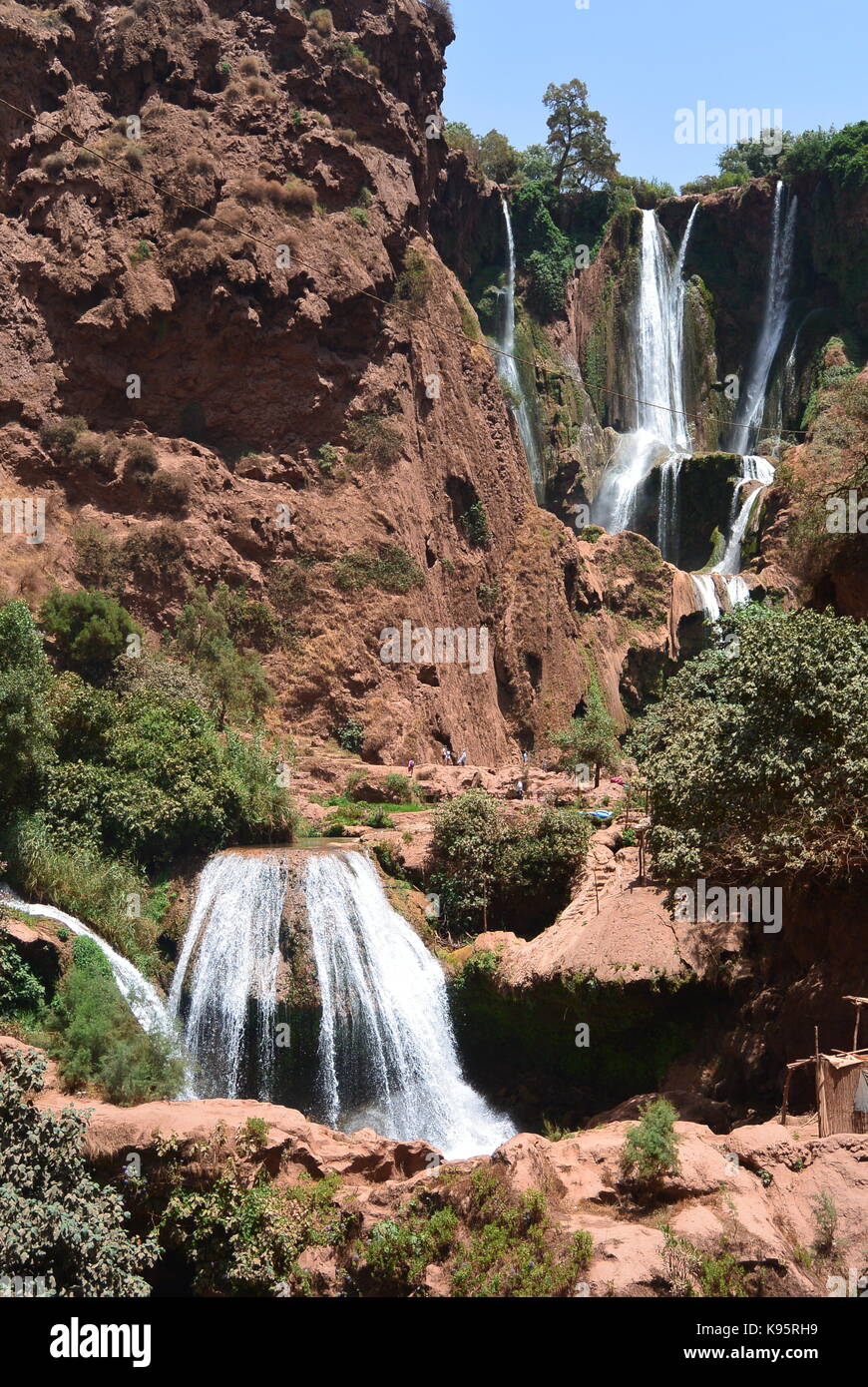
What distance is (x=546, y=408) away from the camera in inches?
2040

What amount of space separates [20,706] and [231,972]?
577 centimetres

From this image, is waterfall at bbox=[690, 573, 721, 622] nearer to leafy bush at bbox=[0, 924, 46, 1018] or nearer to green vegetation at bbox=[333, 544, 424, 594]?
green vegetation at bbox=[333, 544, 424, 594]

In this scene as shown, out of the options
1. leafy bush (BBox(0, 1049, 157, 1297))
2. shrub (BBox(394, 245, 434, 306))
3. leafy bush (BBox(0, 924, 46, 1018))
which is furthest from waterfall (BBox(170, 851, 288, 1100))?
shrub (BBox(394, 245, 434, 306))

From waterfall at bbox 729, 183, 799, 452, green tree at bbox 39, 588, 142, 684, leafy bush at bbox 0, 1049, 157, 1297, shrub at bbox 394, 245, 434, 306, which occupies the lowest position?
leafy bush at bbox 0, 1049, 157, 1297

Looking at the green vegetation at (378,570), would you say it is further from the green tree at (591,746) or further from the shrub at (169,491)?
the green tree at (591,746)

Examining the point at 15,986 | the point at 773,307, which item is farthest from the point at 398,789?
the point at 773,307

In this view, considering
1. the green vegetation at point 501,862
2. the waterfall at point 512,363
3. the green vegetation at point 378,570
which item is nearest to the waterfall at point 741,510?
the waterfall at point 512,363

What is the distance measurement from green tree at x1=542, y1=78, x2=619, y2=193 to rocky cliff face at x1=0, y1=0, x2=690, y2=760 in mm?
22934

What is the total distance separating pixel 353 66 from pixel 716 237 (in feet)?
94.2

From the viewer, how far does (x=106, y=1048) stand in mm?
15859

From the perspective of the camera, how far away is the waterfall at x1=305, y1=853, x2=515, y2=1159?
63.2ft

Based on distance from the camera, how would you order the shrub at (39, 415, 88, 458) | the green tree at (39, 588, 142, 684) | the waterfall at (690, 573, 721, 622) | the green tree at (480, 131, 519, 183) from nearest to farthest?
the green tree at (39, 588, 142, 684), the shrub at (39, 415, 88, 458), the waterfall at (690, 573, 721, 622), the green tree at (480, 131, 519, 183)

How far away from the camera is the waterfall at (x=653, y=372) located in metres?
53.2

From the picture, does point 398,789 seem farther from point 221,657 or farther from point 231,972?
point 231,972
